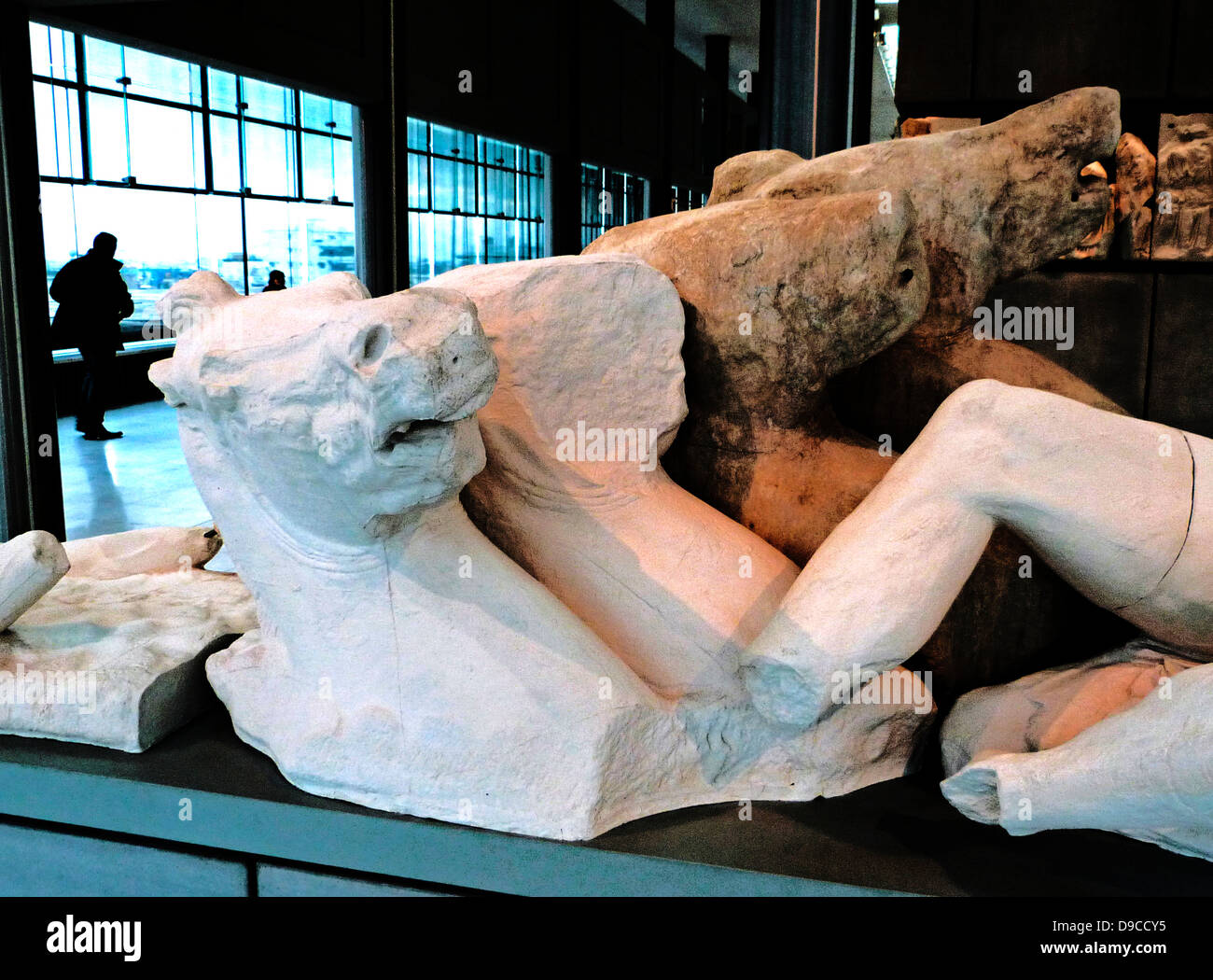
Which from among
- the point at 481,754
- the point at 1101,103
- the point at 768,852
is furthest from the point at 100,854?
the point at 1101,103

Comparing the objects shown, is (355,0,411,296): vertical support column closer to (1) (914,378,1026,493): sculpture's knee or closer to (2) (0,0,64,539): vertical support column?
(2) (0,0,64,539): vertical support column

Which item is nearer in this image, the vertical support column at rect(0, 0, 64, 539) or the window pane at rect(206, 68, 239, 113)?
the vertical support column at rect(0, 0, 64, 539)

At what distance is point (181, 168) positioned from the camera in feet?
25.6

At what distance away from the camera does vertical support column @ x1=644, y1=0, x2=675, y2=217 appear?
7922mm

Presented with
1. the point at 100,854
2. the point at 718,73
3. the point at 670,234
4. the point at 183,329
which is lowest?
the point at 100,854

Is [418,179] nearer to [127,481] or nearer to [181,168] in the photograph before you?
[181,168]

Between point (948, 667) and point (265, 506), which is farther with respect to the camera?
point (948, 667)

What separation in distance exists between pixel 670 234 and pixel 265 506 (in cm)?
89

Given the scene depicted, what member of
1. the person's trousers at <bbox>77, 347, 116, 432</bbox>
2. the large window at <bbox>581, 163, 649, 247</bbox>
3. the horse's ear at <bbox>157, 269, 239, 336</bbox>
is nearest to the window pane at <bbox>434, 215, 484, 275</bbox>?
the large window at <bbox>581, 163, 649, 247</bbox>

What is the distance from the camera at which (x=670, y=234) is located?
2.21 m

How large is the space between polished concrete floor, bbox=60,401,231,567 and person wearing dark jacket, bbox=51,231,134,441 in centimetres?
53

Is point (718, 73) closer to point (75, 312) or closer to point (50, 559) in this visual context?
point (75, 312)

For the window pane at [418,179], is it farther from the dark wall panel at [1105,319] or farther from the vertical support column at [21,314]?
the dark wall panel at [1105,319]

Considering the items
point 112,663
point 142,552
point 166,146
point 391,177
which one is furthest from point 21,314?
point 166,146
